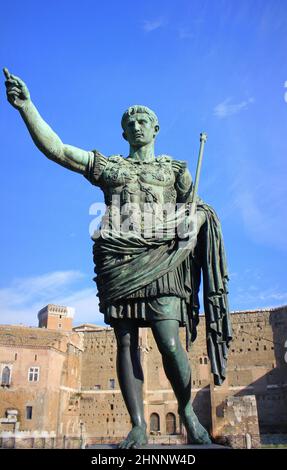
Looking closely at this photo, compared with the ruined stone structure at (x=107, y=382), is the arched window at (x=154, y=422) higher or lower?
lower

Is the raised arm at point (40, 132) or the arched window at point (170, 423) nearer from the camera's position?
the raised arm at point (40, 132)

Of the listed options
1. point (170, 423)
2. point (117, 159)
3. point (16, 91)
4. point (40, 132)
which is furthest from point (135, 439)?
point (170, 423)

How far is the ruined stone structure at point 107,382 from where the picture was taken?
124 feet

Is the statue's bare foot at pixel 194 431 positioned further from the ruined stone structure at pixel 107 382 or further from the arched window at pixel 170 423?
the arched window at pixel 170 423

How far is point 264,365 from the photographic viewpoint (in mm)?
41781

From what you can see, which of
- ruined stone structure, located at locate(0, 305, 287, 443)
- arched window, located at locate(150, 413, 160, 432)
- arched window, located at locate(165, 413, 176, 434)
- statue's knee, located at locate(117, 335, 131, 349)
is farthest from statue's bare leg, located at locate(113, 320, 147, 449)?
arched window, located at locate(150, 413, 160, 432)

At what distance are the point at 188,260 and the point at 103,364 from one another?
146 feet

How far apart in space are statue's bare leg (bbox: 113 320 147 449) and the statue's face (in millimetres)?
1543

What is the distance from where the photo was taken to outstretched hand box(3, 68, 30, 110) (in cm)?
348

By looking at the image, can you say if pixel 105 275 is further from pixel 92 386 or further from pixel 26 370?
pixel 92 386

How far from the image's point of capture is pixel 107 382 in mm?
45188

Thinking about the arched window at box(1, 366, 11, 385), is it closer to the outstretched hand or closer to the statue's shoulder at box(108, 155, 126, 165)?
the statue's shoulder at box(108, 155, 126, 165)

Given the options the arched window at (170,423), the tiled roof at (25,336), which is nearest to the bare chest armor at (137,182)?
the tiled roof at (25,336)

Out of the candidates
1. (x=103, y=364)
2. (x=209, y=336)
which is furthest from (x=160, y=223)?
(x=103, y=364)
